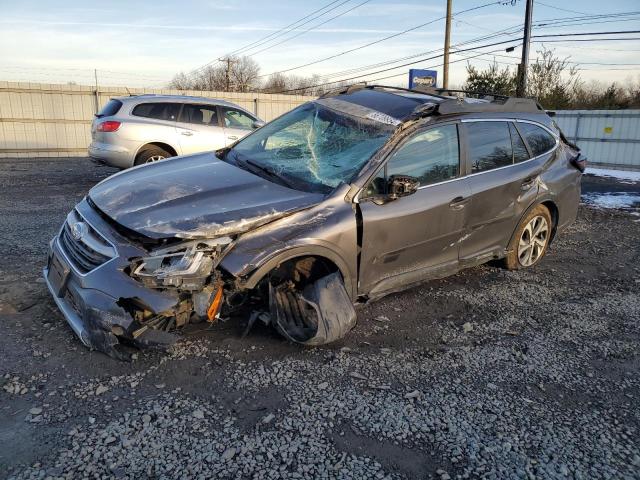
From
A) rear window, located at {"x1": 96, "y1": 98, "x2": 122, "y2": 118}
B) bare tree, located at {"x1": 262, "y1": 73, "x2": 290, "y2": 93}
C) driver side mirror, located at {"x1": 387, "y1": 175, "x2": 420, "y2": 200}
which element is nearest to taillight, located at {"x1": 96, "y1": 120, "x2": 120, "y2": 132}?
rear window, located at {"x1": 96, "y1": 98, "x2": 122, "y2": 118}

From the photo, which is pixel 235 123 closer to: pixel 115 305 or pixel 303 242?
pixel 303 242

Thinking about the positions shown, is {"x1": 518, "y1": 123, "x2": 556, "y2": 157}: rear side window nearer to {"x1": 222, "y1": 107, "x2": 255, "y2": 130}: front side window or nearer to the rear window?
{"x1": 222, "y1": 107, "x2": 255, "y2": 130}: front side window

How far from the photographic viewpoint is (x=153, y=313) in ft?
10.1

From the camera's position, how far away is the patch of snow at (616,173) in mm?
14219

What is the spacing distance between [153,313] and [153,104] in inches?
296

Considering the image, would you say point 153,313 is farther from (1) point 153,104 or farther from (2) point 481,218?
(1) point 153,104

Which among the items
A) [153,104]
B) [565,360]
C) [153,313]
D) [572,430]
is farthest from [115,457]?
[153,104]

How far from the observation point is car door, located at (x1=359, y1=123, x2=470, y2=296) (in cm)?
371

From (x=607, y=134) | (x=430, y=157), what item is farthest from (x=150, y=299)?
(x=607, y=134)

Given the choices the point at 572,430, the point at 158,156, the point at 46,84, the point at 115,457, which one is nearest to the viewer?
the point at 115,457

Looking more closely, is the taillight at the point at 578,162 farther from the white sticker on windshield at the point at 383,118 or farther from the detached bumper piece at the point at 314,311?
the detached bumper piece at the point at 314,311

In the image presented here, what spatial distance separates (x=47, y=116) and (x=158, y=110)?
32.5ft

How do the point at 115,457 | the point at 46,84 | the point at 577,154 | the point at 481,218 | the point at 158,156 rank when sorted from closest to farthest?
the point at 115,457, the point at 481,218, the point at 577,154, the point at 158,156, the point at 46,84

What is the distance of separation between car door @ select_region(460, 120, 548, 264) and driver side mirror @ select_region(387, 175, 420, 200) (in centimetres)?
88
